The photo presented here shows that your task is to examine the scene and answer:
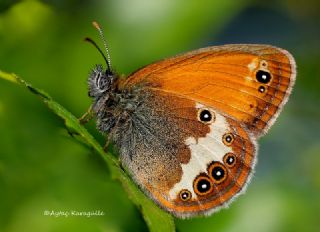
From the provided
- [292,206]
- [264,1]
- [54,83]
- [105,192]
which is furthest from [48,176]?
[264,1]

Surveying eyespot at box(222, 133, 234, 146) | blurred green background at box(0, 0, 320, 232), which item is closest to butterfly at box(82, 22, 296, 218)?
eyespot at box(222, 133, 234, 146)

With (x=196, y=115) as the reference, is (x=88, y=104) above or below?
below

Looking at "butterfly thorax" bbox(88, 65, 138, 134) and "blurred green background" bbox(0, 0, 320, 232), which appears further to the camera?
"butterfly thorax" bbox(88, 65, 138, 134)

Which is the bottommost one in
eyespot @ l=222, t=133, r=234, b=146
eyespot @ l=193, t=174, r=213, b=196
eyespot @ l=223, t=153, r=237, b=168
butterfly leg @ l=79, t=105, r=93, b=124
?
butterfly leg @ l=79, t=105, r=93, b=124

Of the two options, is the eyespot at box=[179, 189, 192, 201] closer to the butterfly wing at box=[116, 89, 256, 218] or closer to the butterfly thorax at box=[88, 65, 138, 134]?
the butterfly wing at box=[116, 89, 256, 218]

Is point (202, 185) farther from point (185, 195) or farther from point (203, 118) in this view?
point (203, 118)

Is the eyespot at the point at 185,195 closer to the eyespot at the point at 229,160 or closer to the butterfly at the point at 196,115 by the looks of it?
the butterfly at the point at 196,115

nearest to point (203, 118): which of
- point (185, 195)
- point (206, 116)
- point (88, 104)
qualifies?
point (206, 116)

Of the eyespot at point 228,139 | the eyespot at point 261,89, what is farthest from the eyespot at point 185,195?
the eyespot at point 261,89
